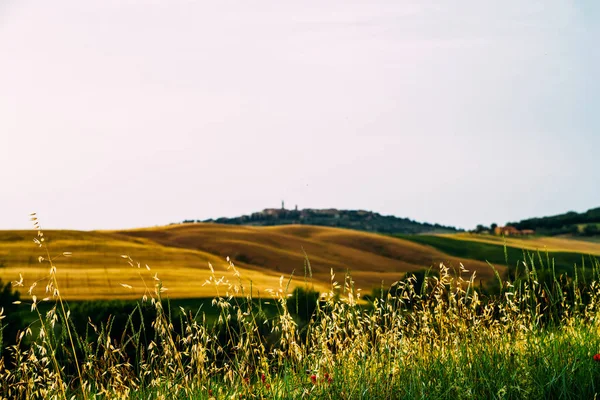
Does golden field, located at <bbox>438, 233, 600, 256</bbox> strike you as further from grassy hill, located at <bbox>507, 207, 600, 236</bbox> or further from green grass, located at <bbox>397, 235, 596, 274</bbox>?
grassy hill, located at <bbox>507, 207, 600, 236</bbox>

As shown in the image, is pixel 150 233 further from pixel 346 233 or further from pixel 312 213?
pixel 312 213

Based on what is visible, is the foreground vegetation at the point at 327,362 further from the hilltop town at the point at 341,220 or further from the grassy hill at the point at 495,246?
the hilltop town at the point at 341,220

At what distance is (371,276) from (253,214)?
196 ft

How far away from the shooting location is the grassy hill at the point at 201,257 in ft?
127

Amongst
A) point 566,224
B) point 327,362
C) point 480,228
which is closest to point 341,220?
point 480,228

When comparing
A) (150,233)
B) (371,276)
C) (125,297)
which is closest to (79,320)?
(125,297)

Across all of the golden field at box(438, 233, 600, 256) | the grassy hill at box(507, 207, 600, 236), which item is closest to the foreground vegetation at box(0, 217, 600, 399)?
the golden field at box(438, 233, 600, 256)

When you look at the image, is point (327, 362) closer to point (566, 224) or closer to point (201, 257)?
point (201, 257)

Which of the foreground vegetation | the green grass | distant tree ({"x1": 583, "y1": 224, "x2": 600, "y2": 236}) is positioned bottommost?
the green grass

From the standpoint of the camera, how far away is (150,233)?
244 ft

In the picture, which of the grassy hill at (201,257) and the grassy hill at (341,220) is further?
the grassy hill at (341,220)

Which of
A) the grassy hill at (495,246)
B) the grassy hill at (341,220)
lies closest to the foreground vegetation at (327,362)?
the grassy hill at (495,246)

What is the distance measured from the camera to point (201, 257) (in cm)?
5678

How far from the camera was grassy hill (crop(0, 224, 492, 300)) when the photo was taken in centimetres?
3884
